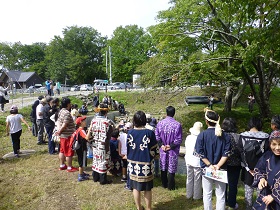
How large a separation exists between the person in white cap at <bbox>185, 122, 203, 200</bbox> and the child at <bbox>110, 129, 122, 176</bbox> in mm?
1700

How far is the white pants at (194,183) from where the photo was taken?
13.5ft

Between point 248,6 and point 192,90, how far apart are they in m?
18.3

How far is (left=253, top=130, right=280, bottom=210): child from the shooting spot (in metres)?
2.58

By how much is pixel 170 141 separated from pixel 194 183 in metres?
0.90

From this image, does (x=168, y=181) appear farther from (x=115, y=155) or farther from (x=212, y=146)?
(x=212, y=146)

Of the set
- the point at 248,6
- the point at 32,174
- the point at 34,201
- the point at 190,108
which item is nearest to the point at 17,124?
the point at 32,174

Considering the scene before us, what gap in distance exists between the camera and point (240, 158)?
11.8ft

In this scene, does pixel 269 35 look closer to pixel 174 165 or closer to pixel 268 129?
pixel 174 165

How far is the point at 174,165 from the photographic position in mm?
4359

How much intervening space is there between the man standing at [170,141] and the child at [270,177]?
5.41ft

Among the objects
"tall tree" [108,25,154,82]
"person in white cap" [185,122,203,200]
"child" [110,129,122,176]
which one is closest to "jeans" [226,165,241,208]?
"person in white cap" [185,122,203,200]

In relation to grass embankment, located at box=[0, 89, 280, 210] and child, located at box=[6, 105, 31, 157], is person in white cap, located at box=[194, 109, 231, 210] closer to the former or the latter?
grass embankment, located at box=[0, 89, 280, 210]

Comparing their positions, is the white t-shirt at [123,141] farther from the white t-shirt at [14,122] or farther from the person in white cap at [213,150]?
the white t-shirt at [14,122]

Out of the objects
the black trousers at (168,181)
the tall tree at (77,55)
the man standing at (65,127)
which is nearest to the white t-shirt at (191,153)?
the black trousers at (168,181)
